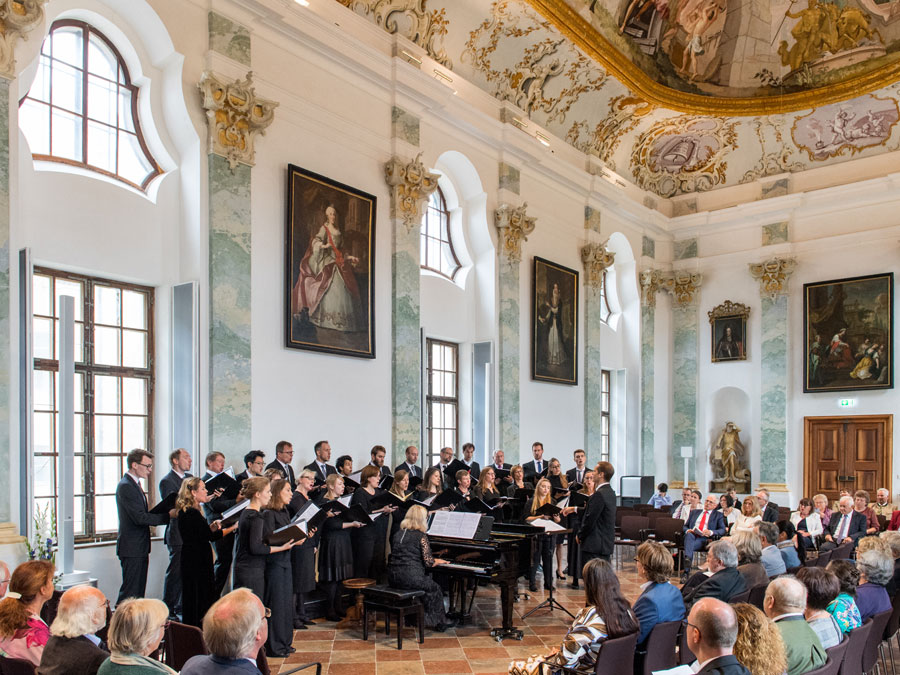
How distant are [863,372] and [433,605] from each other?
15.6m

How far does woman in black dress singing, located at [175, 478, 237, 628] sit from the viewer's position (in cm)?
743

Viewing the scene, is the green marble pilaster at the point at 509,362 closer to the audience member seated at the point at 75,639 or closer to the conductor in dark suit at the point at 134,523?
the conductor in dark suit at the point at 134,523

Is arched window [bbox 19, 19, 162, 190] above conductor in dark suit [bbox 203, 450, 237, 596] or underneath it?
above

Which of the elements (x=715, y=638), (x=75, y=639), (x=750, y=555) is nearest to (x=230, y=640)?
(x=75, y=639)

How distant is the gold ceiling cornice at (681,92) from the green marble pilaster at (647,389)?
5455 mm

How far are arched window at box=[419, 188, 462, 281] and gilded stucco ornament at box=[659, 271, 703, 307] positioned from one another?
874cm

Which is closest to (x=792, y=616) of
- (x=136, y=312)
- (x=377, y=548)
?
(x=377, y=548)

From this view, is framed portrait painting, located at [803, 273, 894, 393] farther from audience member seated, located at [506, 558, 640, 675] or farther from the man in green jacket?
audience member seated, located at [506, 558, 640, 675]

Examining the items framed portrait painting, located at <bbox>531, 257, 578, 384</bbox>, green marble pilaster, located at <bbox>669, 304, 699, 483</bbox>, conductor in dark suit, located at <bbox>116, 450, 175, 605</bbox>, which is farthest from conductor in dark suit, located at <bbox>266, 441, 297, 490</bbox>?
green marble pilaster, located at <bbox>669, 304, 699, 483</bbox>

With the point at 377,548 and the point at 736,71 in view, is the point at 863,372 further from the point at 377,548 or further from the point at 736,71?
the point at 377,548

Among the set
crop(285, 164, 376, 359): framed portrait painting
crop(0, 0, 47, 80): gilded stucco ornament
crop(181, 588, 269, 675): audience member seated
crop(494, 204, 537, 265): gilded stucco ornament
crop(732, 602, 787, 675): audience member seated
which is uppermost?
crop(0, 0, 47, 80): gilded stucco ornament

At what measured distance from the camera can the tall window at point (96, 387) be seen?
8.76 m

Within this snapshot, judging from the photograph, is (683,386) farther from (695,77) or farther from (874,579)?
(874,579)

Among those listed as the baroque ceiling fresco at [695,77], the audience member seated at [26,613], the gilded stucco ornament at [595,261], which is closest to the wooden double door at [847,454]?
the baroque ceiling fresco at [695,77]
